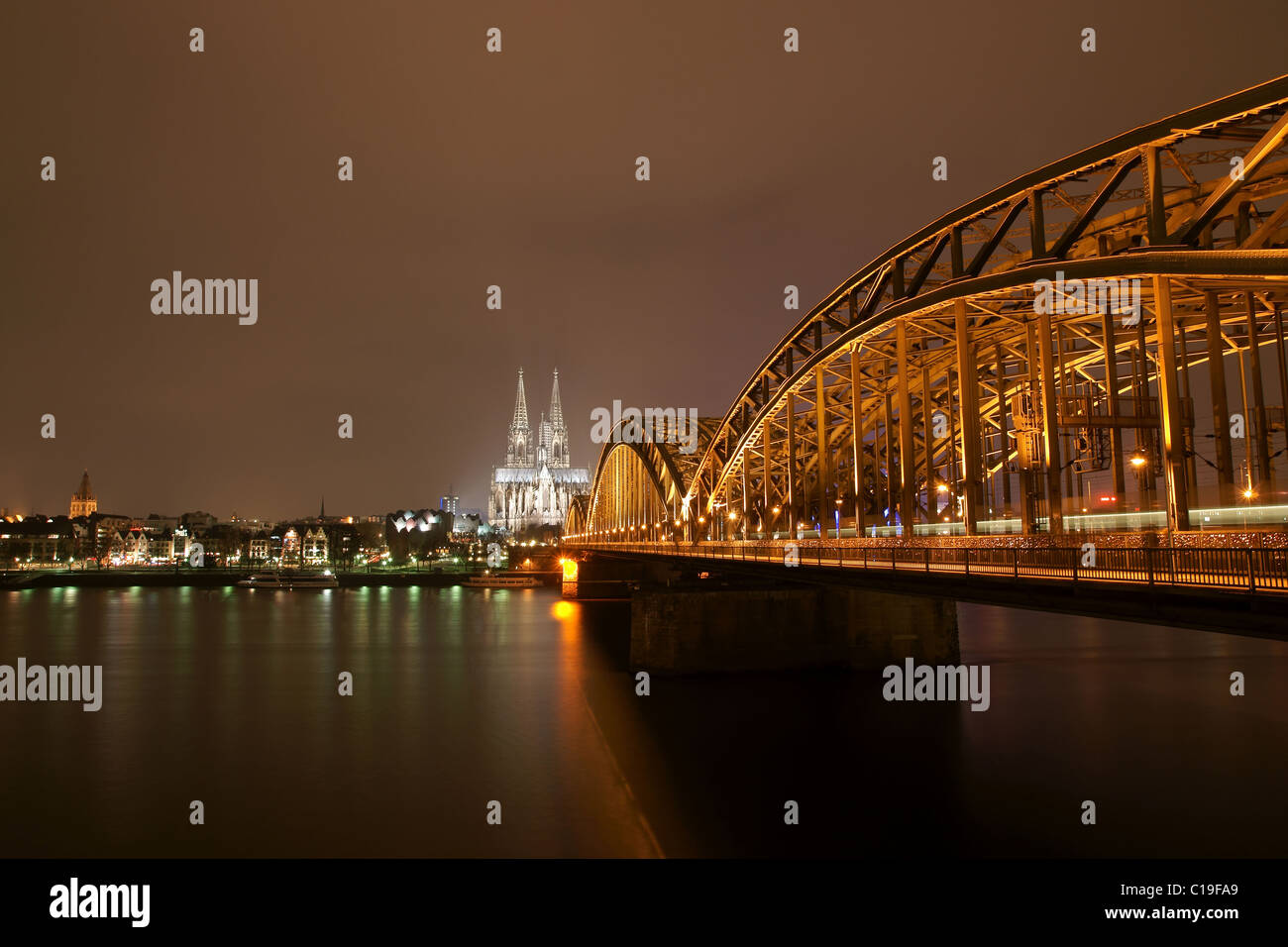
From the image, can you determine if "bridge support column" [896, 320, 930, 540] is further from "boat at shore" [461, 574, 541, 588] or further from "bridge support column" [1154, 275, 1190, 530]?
"boat at shore" [461, 574, 541, 588]

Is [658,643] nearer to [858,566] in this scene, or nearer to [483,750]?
[483,750]

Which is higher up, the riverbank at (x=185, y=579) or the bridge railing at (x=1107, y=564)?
the bridge railing at (x=1107, y=564)

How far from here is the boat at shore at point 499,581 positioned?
384 ft

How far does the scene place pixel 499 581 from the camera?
11762cm

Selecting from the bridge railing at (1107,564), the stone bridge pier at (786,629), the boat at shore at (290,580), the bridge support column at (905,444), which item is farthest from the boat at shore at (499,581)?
the bridge railing at (1107,564)

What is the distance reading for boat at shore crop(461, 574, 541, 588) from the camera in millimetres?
117000

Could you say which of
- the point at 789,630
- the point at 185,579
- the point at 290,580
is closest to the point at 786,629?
the point at 789,630

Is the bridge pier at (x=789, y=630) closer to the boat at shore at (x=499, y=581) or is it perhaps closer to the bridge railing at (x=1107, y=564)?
the bridge railing at (x=1107, y=564)

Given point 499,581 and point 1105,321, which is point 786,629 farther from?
point 499,581

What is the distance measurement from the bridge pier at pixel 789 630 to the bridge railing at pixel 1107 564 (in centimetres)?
1347

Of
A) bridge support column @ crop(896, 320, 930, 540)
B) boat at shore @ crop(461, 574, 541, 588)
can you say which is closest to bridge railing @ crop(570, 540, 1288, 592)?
bridge support column @ crop(896, 320, 930, 540)

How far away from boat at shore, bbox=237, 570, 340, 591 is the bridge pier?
8758 centimetres
